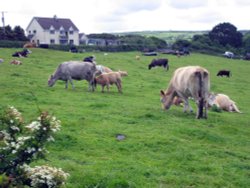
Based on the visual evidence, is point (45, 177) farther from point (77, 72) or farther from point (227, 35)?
point (227, 35)

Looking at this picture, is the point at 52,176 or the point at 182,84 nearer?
the point at 52,176

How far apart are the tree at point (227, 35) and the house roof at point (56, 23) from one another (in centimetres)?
3753

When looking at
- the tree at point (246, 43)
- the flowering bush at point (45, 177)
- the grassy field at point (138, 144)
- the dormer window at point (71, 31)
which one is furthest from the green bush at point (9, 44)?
the flowering bush at point (45, 177)

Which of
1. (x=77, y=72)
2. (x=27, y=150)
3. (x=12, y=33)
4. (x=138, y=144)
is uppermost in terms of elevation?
(x=12, y=33)

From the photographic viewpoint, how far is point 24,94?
69.7 feet

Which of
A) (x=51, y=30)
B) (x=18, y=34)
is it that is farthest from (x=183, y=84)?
(x=51, y=30)

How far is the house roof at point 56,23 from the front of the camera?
9956 centimetres

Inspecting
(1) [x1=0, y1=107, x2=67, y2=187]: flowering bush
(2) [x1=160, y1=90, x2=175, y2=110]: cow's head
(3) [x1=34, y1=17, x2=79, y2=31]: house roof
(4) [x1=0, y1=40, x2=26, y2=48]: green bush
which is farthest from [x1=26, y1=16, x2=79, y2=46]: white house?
(1) [x1=0, y1=107, x2=67, y2=187]: flowering bush

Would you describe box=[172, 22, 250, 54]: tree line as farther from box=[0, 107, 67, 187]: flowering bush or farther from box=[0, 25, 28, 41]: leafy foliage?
box=[0, 107, 67, 187]: flowering bush

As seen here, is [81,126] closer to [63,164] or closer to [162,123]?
[162,123]

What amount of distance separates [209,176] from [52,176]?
5.60 metres

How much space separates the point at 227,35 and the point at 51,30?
1827 inches

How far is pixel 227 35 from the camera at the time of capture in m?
110

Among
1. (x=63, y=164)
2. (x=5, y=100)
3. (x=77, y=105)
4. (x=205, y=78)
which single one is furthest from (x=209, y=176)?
(x=5, y=100)
